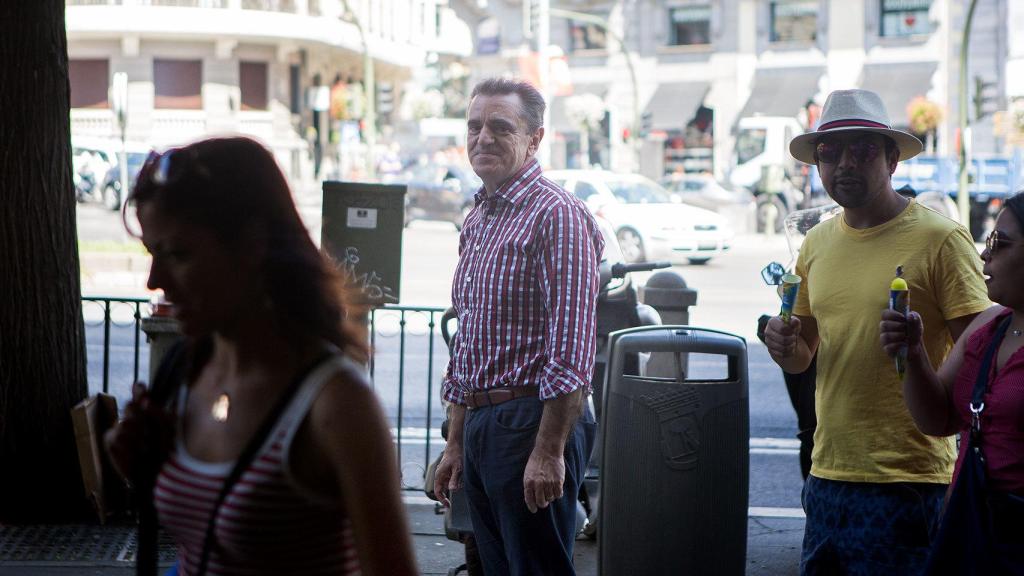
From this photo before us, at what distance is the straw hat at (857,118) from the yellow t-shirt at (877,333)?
10.2 inches

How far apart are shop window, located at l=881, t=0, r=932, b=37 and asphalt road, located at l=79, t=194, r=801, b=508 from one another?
2076 centimetres

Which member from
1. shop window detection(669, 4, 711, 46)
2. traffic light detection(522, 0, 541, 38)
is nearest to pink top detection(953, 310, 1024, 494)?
traffic light detection(522, 0, 541, 38)

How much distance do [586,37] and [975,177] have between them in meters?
24.3

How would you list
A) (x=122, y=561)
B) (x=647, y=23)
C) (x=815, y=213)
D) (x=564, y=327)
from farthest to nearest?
(x=647, y=23) < (x=815, y=213) < (x=122, y=561) < (x=564, y=327)

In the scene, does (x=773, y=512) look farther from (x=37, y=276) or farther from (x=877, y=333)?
(x=37, y=276)

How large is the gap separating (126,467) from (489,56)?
2121 inches

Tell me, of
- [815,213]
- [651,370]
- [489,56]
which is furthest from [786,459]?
[489,56]

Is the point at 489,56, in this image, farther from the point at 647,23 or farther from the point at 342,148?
the point at 342,148

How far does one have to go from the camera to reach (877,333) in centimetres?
345

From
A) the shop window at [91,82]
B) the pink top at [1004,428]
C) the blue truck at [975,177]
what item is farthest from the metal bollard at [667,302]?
the shop window at [91,82]

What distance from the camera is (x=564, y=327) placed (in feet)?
10.8

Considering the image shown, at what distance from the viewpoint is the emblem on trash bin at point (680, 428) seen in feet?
13.3

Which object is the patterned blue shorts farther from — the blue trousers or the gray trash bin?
the blue trousers

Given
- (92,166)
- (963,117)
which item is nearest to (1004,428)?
(963,117)
